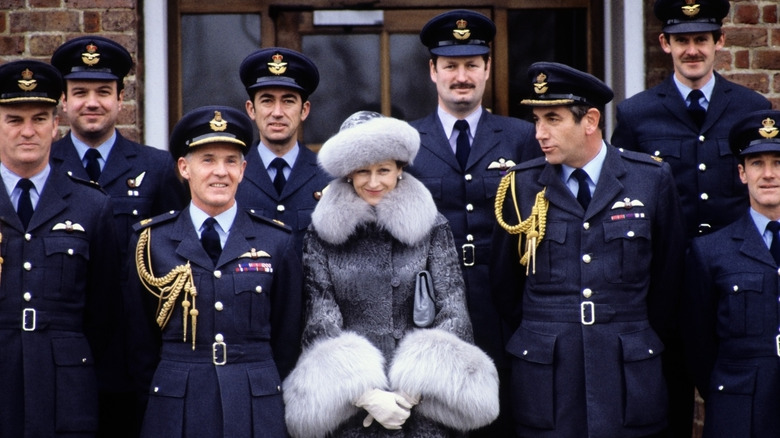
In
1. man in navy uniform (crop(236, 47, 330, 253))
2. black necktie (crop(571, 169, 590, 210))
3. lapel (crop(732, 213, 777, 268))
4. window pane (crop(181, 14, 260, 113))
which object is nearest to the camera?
lapel (crop(732, 213, 777, 268))

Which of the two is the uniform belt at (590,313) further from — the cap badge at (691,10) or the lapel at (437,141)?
the cap badge at (691,10)

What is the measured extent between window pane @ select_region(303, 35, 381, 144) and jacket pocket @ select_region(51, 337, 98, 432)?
2409mm

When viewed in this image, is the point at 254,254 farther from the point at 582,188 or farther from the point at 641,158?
the point at 641,158

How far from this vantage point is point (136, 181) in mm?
4934

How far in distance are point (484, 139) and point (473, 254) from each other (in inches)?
21.4

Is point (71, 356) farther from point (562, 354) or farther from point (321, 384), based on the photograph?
point (562, 354)

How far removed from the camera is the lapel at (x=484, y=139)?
5.00 meters

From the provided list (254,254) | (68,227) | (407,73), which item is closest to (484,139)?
(254,254)

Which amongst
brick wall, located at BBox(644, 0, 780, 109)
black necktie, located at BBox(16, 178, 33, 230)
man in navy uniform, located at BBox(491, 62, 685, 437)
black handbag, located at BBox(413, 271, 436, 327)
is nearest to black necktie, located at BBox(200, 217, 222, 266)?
black necktie, located at BBox(16, 178, 33, 230)

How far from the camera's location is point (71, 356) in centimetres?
424

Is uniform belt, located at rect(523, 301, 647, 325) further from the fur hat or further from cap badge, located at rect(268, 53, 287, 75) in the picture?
cap badge, located at rect(268, 53, 287, 75)

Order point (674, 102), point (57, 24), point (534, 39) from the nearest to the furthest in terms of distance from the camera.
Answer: point (674, 102)
point (57, 24)
point (534, 39)

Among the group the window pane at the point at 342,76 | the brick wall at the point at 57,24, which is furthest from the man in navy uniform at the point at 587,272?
the brick wall at the point at 57,24

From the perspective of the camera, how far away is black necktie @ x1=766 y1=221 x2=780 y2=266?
4.42m
